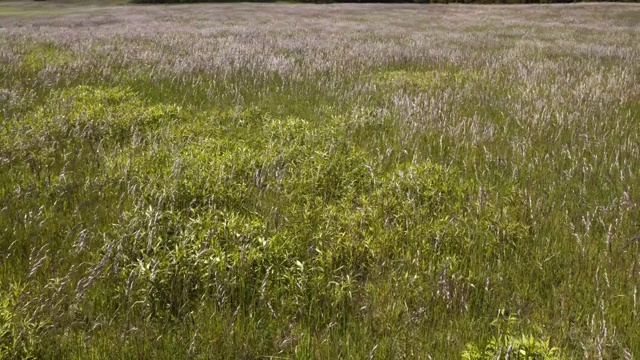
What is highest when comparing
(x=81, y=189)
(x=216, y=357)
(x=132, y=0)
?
(x=132, y=0)

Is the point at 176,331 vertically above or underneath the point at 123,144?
underneath

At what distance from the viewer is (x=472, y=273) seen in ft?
8.79

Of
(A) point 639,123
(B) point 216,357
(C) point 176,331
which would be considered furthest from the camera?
(A) point 639,123

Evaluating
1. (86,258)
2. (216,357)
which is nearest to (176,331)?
(216,357)

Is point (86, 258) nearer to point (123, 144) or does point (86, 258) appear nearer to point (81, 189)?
point (81, 189)

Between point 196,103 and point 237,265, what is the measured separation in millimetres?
5162

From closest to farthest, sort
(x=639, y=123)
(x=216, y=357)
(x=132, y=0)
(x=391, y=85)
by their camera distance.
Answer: (x=216, y=357) → (x=639, y=123) → (x=391, y=85) → (x=132, y=0)

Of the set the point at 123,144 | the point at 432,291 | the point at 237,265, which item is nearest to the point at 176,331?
the point at 237,265

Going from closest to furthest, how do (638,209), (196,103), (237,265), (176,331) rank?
(176,331)
(237,265)
(638,209)
(196,103)

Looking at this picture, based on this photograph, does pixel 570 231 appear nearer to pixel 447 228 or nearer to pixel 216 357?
pixel 447 228

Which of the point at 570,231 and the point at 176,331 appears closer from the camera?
the point at 176,331

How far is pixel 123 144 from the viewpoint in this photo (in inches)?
192

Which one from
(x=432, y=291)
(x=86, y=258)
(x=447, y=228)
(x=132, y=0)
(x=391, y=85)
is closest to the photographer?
(x=432, y=291)

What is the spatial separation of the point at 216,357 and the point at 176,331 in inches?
11.1
